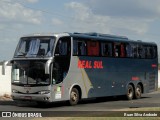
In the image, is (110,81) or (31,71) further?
(110,81)

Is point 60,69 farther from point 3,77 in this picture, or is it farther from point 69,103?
point 3,77

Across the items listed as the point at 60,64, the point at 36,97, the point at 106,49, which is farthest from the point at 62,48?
the point at 106,49

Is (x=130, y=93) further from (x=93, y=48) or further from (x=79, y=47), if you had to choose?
(x=79, y=47)

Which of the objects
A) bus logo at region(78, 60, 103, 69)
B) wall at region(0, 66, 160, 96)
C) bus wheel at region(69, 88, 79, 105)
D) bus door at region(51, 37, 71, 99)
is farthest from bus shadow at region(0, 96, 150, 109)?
wall at region(0, 66, 160, 96)

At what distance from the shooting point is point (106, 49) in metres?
27.1

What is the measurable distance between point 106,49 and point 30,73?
5964 millimetres

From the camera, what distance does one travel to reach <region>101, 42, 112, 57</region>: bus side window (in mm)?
26775

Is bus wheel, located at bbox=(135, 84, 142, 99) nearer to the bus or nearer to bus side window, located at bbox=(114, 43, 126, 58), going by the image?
the bus

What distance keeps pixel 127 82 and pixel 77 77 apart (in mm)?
6168

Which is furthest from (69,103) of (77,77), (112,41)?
(112,41)

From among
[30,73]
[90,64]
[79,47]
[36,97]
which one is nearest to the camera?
[36,97]

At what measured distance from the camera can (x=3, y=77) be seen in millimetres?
30016

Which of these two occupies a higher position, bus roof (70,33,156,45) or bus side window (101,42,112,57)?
bus roof (70,33,156,45)

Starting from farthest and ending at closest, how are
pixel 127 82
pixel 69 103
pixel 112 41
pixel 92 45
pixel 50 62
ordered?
1. pixel 127 82
2. pixel 112 41
3. pixel 92 45
4. pixel 69 103
5. pixel 50 62
